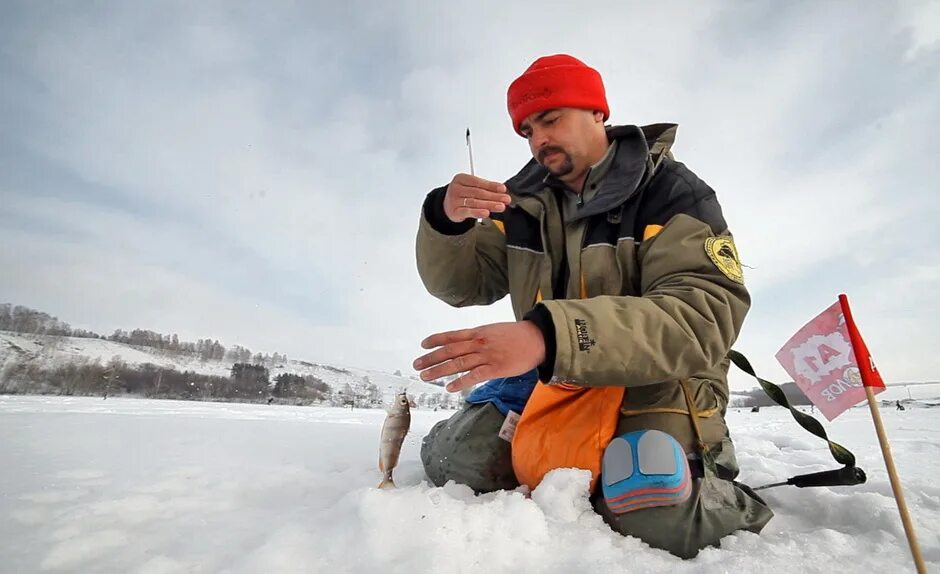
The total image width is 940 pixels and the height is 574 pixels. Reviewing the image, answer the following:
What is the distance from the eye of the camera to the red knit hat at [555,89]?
282 centimetres

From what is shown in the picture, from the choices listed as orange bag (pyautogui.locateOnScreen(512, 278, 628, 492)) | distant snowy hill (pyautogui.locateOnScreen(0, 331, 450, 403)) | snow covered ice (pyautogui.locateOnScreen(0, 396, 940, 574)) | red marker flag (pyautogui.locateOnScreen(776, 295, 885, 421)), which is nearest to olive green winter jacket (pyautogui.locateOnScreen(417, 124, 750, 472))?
orange bag (pyautogui.locateOnScreen(512, 278, 628, 492))

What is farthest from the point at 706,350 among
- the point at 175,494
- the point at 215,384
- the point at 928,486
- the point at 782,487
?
the point at 215,384

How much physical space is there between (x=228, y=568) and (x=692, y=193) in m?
2.54

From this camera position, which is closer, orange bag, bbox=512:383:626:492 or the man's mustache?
orange bag, bbox=512:383:626:492

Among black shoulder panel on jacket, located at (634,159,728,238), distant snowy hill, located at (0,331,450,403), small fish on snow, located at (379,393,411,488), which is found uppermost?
distant snowy hill, located at (0,331,450,403)

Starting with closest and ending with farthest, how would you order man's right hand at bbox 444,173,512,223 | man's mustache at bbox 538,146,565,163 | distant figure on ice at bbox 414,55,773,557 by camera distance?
distant figure on ice at bbox 414,55,773,557 → man's right hand at bbox 444,173,512,223 → man's mustache at bbox 538,146,565,163

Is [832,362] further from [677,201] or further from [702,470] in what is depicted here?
[677,201]

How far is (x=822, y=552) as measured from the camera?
1689 mm

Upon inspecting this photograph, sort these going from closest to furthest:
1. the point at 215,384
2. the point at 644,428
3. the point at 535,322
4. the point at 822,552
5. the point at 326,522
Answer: the point at 535,322 < the point at 822,552 < the point at 326,522 < the point at 644,428 < the point at 215,384

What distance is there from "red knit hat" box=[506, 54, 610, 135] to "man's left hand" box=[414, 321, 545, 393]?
1.89m

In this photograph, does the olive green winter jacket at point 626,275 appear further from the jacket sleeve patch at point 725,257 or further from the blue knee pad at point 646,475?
the blue knee pad at point 646,475

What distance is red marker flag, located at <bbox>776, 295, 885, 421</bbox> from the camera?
1964 millimetres

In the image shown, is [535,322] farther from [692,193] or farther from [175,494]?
[175,494]

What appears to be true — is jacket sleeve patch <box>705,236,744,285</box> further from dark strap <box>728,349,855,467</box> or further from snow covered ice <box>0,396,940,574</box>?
snow covered ice <box>0,396,940,574</box>
